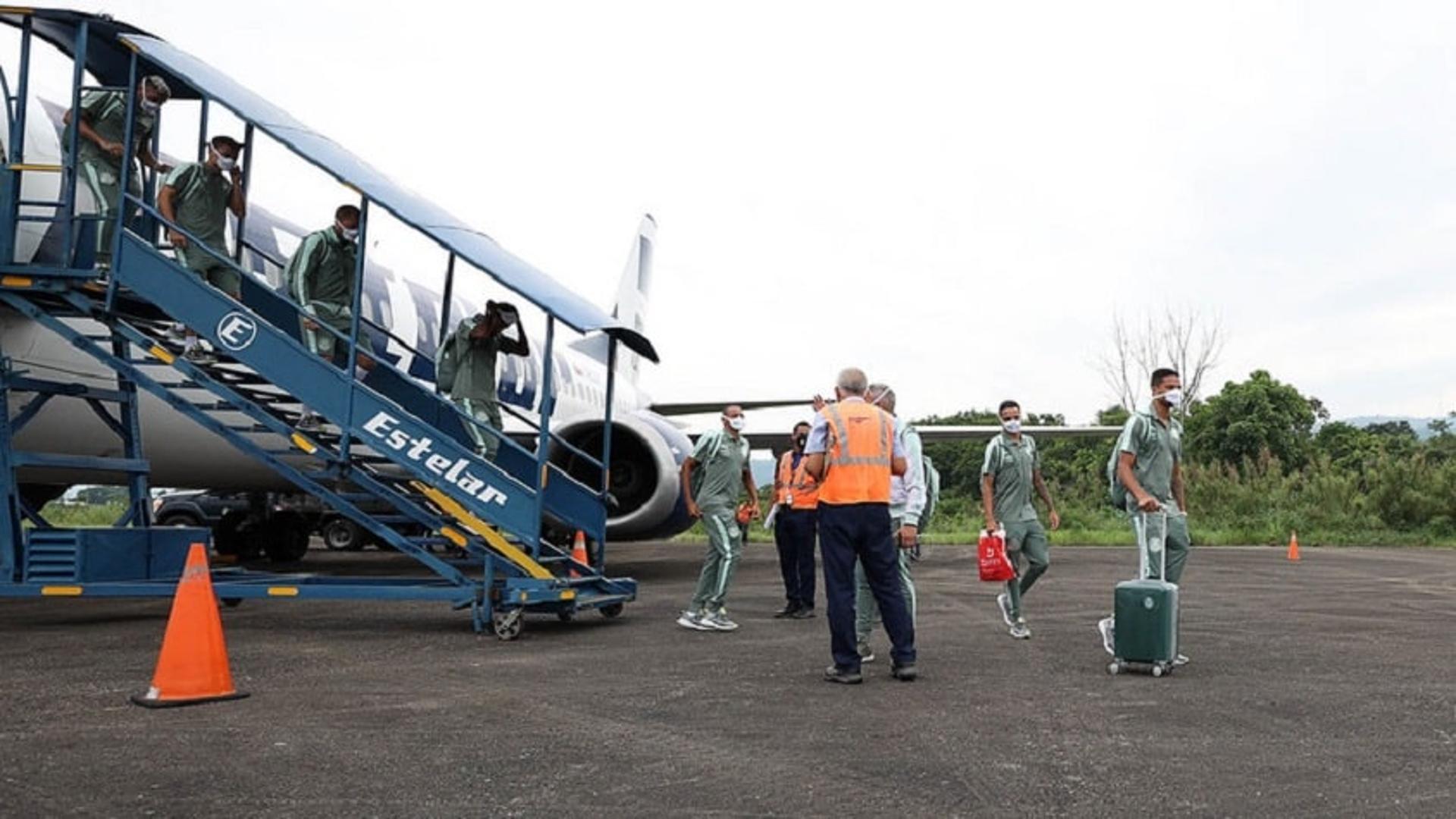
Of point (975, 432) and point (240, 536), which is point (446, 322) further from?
point (975, 432)

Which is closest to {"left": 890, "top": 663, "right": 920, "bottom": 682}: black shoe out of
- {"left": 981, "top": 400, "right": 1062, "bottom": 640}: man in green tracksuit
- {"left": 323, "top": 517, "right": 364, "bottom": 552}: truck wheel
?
{"left": 981, "top": 400, "right": 1062, "bottom": 640}: man in green tracksuit

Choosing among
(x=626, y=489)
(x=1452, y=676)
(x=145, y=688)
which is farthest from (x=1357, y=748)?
(x=626, y=489)

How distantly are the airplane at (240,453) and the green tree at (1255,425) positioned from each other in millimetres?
24914

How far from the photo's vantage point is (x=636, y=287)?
25.7 metres

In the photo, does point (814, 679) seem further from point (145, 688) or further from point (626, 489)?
point (626, 489)

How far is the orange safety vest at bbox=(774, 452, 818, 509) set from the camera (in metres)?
9.90

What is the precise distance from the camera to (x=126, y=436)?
938cm

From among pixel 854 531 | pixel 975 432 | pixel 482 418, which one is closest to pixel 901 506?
pixel 854 531

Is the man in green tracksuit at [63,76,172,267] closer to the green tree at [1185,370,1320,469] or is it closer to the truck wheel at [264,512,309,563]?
the truck wheel at [264,512,309,563]

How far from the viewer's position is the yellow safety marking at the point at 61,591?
811cm

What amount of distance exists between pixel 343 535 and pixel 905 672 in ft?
65.1

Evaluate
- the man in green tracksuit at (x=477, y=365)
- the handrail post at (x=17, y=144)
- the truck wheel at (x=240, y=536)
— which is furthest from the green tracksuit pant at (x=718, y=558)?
the truck wheel at (x=240, y=536)

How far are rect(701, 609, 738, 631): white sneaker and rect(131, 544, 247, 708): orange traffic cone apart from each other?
351 centimetres

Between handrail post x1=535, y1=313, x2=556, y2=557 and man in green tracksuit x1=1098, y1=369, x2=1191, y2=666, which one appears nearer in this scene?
man in green tracksuit x1=1098, y1=369, x2=1191, y2=666
